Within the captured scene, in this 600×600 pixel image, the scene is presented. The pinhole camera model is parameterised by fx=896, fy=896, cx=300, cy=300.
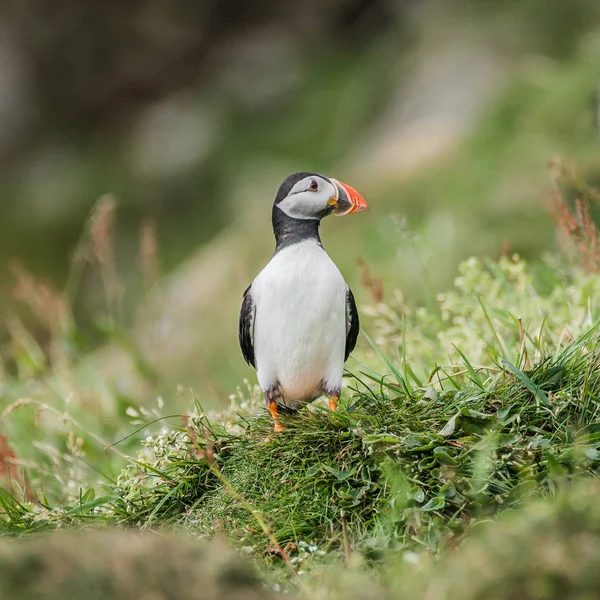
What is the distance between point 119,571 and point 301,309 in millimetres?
1918

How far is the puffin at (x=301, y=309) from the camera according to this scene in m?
3.96

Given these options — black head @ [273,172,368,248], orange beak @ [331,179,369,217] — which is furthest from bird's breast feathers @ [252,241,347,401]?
orange beak @ [331,179,369,217]

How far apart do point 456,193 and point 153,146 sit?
8129 mm

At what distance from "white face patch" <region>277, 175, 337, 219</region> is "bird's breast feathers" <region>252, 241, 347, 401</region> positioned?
0.57ft

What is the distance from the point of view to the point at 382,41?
14102mm

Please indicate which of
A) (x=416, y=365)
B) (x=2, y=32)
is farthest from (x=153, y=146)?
(x=416, y=365)

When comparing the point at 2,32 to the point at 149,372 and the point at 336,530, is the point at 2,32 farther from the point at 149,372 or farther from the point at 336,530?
the point at 336,530

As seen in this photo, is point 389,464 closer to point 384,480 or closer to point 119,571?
point 384,480

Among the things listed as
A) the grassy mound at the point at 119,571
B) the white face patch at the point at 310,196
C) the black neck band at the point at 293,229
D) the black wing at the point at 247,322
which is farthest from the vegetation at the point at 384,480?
the white face patch at the point at 310,196

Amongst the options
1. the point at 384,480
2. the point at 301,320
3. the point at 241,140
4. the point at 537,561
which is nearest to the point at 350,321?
the point at 301,320

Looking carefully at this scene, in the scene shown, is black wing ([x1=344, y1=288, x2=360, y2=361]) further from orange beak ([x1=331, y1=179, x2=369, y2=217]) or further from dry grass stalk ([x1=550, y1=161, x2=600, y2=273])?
dry grass stalk ([x1=550, y1=161, x2=600, y2=273])

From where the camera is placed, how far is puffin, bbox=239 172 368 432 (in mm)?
3961

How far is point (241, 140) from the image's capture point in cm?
1466

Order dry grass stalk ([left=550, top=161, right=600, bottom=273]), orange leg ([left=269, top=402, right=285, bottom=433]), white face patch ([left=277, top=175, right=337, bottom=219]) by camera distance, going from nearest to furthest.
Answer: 1. orange leg ([left=269, top=402, right=285, bottom=433])
2. white face patch ([left=277, top=175, right=337, bottom=219])
3. dry grass stalk ([left=550, top=161, right=600, bottom=273])
